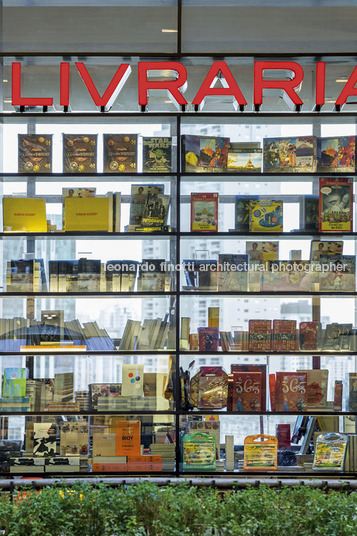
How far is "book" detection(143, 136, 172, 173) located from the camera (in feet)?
16.9

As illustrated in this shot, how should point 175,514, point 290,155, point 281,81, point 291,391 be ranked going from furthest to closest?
point 290,155 → point 291,391 → point 281,81 → point 175,514

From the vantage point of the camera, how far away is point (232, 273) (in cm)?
514

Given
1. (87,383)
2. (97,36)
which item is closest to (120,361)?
(87,383)

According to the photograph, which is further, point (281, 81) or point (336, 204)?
point (336, 204)

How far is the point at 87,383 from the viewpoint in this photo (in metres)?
5.11

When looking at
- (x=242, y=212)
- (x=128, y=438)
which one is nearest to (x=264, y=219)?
(x=242, y=212)

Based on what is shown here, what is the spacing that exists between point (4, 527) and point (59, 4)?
405 cm

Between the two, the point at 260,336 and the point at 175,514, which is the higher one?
the point at 260,336

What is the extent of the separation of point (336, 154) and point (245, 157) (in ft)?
2.28

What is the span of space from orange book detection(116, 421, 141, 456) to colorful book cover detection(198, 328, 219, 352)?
0.75 metres

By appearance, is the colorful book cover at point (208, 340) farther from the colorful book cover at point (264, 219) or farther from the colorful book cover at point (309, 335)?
the colorful book cover at point (264, 219)

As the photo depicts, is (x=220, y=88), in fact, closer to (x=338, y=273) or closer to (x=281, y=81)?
(x=281, y=81)

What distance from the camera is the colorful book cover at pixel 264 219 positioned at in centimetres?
516

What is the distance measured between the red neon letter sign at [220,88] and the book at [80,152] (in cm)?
89
